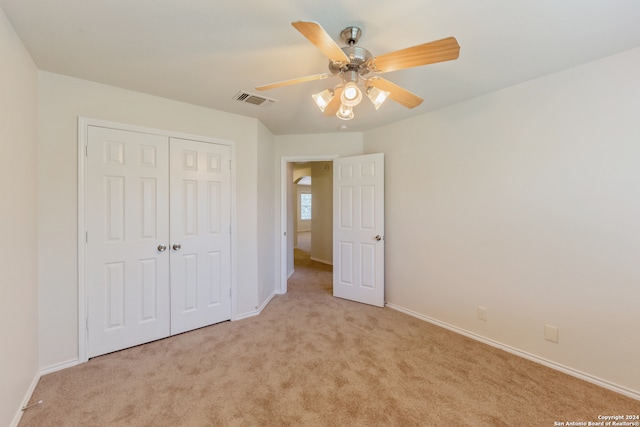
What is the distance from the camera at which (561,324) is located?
78.3 inches

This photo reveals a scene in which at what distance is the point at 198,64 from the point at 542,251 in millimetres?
3101

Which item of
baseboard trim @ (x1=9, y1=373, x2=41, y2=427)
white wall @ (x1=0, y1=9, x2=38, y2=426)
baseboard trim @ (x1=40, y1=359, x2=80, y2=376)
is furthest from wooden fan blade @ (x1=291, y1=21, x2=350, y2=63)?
baseboard trim @ (x1=40, y1=359, x2=80, y2=376)

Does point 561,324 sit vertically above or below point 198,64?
below

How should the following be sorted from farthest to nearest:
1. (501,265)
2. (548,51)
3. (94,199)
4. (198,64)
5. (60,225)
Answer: (501,265), (94,199), (60,225), (198,64), (548,51)

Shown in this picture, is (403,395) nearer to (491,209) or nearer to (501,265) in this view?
(501,265)

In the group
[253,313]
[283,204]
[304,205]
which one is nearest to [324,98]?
[283,204]

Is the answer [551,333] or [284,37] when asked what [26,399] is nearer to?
[284,37]

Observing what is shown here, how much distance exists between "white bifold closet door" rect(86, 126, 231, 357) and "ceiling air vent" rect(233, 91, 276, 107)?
60 cm

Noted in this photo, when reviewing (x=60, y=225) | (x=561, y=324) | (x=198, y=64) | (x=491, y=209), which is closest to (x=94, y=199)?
(x=60, y=225)

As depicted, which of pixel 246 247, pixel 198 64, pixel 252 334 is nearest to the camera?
pixel 198 64

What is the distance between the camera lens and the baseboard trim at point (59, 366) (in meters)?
1.93

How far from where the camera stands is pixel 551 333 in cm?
204

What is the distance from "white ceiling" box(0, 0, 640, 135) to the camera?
1334 millimetres

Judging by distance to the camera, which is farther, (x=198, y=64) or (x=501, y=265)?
(x=501, y=265)
